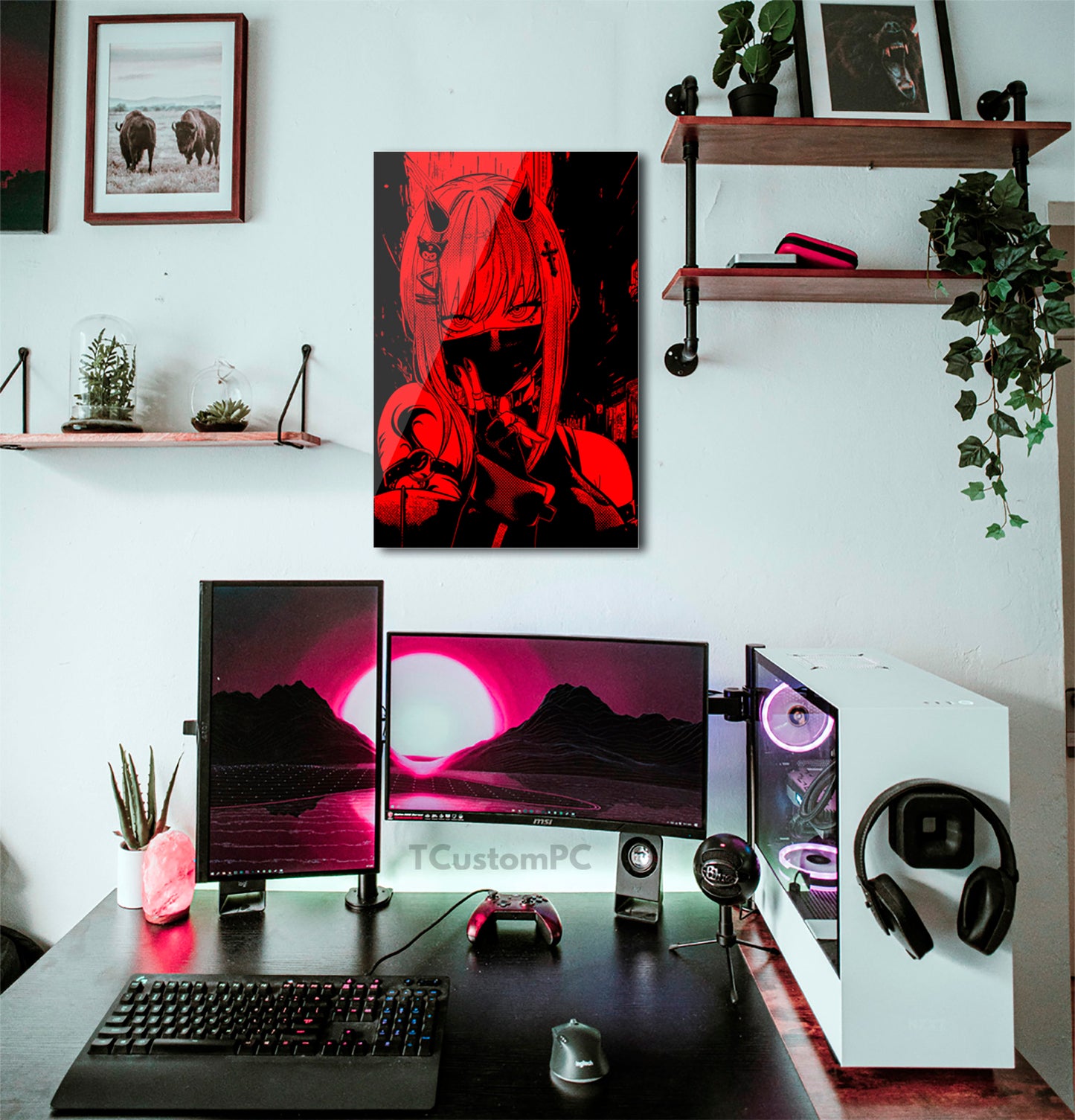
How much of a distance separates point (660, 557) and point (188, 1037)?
3.63 feet

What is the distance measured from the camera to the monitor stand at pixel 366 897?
1.48m

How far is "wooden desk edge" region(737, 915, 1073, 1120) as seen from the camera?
99cm

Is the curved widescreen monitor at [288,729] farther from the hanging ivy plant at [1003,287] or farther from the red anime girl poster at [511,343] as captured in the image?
the hanging ivy plant at [1003,287]

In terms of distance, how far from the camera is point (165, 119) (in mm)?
1650

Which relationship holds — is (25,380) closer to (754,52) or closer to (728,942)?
(754,52)

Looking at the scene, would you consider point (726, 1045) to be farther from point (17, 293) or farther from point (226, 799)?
point (17, 293)

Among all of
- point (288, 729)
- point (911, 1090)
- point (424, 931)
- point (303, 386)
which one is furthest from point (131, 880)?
point (911, 1090)

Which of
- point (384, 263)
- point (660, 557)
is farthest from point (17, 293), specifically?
point (660, 557)

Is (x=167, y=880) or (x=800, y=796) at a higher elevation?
(x=800, y=796)

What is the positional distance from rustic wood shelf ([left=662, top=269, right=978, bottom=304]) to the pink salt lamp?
1368 mm

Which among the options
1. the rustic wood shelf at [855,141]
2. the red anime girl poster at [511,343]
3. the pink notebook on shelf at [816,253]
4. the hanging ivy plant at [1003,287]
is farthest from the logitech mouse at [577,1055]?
the rustic wood shelf at [855,141]

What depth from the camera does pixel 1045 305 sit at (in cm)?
136

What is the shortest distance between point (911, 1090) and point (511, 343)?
4.45 feet

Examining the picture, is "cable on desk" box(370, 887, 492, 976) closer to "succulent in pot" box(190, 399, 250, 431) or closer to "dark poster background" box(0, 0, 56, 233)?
"succulent in pot" box(190, 399, 250, 431)
